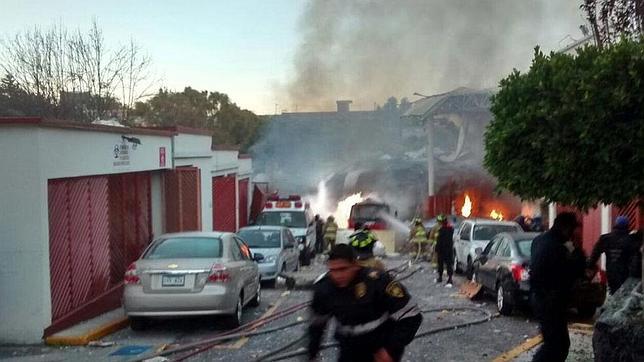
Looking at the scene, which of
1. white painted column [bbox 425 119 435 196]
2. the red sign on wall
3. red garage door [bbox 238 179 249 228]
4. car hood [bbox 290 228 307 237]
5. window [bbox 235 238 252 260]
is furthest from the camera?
white painted column [bbox 425 119 435 196]

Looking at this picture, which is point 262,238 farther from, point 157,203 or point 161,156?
point 161,156

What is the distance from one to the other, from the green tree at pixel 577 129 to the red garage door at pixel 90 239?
21.4 ft

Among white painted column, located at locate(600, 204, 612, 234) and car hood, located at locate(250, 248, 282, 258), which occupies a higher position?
white painted column, located at locate(600, 204, 612, 234)

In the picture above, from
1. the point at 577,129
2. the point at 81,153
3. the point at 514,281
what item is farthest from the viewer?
the point at 81,153

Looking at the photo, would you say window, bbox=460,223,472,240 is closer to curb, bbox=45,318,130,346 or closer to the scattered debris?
curb, bbox=45,318,130,346

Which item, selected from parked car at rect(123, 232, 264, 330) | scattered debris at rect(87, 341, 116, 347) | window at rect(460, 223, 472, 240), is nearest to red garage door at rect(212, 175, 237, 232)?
window at rect(460, 223, 472, 240)

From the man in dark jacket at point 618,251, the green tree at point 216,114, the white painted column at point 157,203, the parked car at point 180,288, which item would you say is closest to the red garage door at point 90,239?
the white painted column at point 157,203

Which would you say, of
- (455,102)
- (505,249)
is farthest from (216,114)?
(505,249)

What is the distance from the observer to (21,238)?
10273 millimetres

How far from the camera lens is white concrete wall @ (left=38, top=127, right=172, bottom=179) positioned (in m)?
10.6

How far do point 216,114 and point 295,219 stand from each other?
27216mm

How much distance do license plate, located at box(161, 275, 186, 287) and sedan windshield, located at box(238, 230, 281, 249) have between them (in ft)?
22.5

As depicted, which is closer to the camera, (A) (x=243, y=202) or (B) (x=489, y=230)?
(B) (x=489, y=230)

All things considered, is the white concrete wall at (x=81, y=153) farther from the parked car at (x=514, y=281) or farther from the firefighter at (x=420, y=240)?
the firefighter at (x=420, y=240)
